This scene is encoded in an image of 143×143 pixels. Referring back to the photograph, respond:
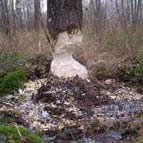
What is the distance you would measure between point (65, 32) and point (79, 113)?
1.40 metres

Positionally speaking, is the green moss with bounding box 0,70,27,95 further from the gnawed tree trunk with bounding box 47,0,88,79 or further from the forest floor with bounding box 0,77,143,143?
the gnawed tree trunk with bounding box 47,0,88,79

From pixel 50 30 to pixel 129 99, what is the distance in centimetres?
156

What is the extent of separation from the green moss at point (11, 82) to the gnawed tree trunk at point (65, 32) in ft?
2.14

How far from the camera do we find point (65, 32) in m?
6.16

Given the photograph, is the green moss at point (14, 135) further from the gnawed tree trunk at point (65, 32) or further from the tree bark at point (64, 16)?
the tree bark at point (64, 16)

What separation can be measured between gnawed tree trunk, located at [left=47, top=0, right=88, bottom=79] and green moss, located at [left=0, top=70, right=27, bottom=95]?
0.65 m

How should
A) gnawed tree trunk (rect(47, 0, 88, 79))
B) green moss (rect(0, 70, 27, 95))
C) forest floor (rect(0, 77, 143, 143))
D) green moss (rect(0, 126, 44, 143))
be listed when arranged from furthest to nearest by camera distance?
green moss (rect(0, 70, 27, 95))
gnawed tree trunk (rect(47, 0, 88, 79))
forest floor (rect(0, 77, 143, 143))
green moss (rect(0, 126, 44, 143))

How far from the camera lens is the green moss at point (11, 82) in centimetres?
640

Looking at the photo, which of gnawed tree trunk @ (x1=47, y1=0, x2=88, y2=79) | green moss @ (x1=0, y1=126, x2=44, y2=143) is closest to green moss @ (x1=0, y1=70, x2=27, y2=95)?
gnawed tree trunk @ (x1=47, y1=0, x2=88, y2=79)

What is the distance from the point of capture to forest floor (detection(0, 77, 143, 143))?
4.58m

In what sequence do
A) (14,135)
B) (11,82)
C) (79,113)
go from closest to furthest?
(14,135) < (79,113) < (11,82)

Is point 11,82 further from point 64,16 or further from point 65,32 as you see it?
point 64,16

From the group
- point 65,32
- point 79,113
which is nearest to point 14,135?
point 79,113

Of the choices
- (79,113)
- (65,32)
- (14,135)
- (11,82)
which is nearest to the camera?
(14,135)
